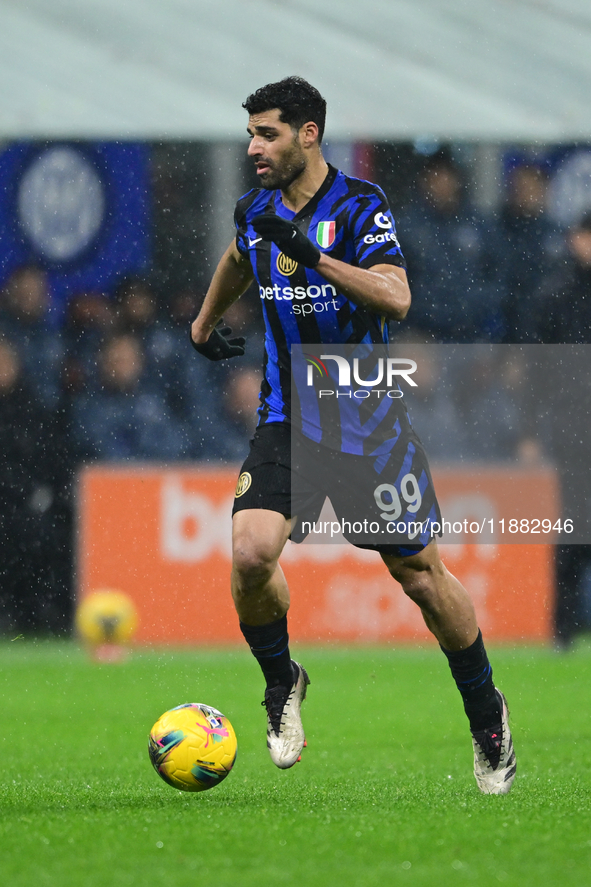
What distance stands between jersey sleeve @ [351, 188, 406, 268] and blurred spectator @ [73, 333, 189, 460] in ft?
14.5

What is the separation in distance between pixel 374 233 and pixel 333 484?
0.73 m

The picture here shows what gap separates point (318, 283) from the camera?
3795 millimetres

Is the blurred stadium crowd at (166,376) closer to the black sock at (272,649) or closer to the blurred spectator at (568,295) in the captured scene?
the blurred spectator at (568,295)

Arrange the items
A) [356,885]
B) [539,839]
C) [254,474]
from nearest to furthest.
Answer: [356,885]
[539,839]
[254,474]

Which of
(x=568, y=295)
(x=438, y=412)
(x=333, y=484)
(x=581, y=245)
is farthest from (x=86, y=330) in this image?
(x=333, y=484)

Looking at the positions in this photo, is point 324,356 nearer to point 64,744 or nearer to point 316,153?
point 316,153

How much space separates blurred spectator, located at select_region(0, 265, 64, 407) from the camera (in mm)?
8078

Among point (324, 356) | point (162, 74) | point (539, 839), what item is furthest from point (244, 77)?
point (539, 839)

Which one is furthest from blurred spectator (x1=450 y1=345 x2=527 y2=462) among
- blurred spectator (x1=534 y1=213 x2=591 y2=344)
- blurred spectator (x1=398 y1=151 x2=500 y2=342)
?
blurred spectator (x1=534 y1=213 x2=591 y2=344)

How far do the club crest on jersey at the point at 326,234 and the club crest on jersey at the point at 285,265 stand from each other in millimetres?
97

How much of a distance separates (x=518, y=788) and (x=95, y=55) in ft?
14.8

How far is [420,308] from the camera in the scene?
8.00m

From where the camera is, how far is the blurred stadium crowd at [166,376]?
7828 millimetres

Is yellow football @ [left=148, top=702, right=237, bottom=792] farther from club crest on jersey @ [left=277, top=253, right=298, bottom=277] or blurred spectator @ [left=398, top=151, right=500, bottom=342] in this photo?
blurred spectator @ [left=398, top=151, right=500, bottom=342]
